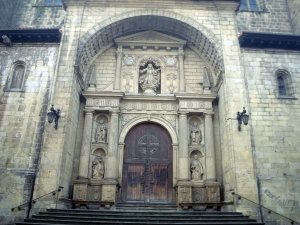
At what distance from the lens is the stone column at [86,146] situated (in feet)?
36.3

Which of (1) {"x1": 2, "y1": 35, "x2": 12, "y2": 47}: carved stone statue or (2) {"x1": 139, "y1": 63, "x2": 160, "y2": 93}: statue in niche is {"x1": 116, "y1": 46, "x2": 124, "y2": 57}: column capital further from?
(1) {"x1": 2, "y1": 35, "x2": 12, "y2": 47}: carved stone statue

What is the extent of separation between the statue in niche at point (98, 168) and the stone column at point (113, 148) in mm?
319

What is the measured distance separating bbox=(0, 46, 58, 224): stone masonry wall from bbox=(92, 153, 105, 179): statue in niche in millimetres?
2246

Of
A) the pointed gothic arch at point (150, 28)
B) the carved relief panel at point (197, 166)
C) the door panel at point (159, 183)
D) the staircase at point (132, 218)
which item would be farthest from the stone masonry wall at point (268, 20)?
the staircase at point (132, 218)

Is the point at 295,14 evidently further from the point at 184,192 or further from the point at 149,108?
the point at 184,192

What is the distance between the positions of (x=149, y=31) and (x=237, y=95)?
17.0ft

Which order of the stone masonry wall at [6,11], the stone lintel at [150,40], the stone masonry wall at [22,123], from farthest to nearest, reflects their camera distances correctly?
the stone masonry wall at [6,11] → the stone lintel at [150,40] → the stone masonry wall at [22,123]

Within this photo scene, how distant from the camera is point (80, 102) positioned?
12.2m

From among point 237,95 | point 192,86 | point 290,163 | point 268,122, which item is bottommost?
point 290,163

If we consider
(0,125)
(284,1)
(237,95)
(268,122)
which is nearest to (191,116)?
(237,95)

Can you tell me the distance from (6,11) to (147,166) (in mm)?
10763

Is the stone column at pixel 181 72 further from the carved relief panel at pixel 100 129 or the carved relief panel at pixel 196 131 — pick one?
the carved relief panel at pixel 100 129

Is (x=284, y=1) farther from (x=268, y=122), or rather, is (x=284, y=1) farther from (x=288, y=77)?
(x=268, y=122)

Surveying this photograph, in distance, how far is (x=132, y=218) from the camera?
332 inches
